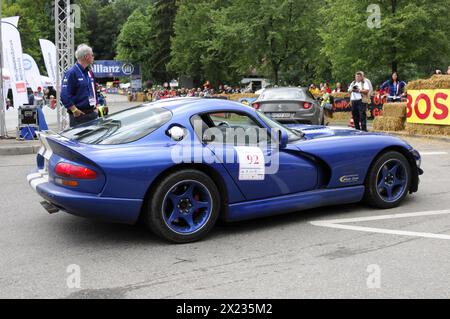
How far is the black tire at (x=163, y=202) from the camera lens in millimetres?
4422

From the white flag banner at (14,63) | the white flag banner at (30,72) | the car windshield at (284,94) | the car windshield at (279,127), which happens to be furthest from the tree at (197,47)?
the car windshield at (279,127)

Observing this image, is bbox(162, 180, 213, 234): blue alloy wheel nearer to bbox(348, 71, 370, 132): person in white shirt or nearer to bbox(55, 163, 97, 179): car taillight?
bbox(55, 163, 97, 179): car taillight

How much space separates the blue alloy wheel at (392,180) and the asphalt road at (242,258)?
7.7 inches

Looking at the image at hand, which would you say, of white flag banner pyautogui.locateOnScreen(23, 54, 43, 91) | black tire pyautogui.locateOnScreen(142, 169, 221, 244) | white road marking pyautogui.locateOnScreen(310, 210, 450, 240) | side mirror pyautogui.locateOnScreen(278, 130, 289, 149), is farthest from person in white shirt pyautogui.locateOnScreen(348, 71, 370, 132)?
white flag banner pyautogui.locateOnScreen(23, 54, 43, 91)

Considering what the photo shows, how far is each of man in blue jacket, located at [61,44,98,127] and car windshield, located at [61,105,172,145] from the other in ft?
7.00

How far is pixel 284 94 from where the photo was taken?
45.0 ft

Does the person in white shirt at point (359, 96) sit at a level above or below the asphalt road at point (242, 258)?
above

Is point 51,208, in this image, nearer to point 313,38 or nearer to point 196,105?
point 196,105

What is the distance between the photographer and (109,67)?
2485 inches

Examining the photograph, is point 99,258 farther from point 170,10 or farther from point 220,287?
point 170,10

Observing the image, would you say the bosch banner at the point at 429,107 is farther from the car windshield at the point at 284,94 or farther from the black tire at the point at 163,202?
the black tire at the point at 163,202

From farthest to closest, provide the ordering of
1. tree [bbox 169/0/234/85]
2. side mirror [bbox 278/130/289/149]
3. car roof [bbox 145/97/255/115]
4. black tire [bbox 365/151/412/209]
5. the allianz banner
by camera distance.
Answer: the allianz banner < tree [bbox 169/0/234/85] < black tire [bbox 365/151/412/209] < side mirror [bbox 278/130/289/149] < car roof [bbox 145/97/255/115]

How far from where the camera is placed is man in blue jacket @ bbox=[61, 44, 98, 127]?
23.8ft

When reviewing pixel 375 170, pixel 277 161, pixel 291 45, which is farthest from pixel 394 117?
pixel 291 45
